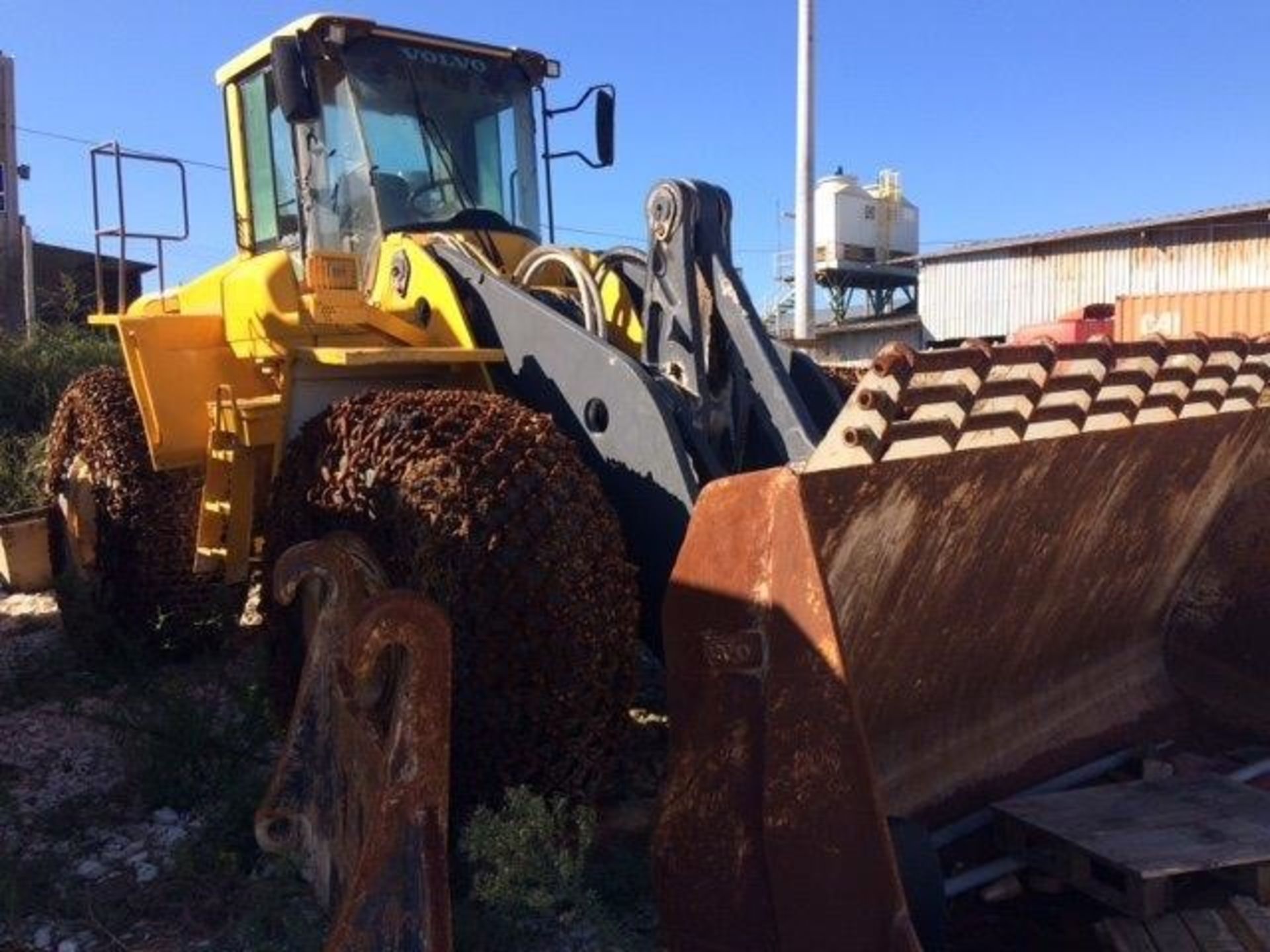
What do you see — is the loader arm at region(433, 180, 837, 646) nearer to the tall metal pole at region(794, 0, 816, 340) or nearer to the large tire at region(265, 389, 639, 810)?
the large tire at region(265, 389, 639, 810)

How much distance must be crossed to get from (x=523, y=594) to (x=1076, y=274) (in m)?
26.2

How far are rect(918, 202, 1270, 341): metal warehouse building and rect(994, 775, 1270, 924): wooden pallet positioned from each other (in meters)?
21.1

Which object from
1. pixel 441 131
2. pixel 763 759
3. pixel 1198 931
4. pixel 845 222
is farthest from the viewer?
pixel 845 222

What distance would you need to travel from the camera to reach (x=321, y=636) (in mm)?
3062

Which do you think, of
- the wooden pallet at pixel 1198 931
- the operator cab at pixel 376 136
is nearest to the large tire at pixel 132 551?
the operator cab at pixel 376 136

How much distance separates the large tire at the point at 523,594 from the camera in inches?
119

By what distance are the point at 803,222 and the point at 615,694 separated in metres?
11.6

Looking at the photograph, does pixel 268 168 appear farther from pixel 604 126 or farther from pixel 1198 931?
pixel 1198 931

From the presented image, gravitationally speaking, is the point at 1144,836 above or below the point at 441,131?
below

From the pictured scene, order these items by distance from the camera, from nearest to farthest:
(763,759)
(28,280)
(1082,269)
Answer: (763,759)
(28,280)
(1082,269)

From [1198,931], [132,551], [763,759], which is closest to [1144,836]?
[1198,931]

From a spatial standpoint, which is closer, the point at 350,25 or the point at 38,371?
the point at 350,25

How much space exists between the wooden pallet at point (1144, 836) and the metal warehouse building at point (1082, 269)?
21131mm

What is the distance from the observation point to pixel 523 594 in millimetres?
3010
